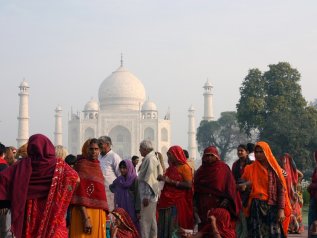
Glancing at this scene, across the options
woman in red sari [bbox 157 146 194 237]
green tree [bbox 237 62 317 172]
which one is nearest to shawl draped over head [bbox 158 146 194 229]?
woman in red sari [bbox 157 146 194 237]

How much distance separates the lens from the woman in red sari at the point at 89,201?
5.25 metres

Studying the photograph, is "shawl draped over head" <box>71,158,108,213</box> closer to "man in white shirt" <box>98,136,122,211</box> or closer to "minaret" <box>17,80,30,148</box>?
"man in white shirt" <box>98,136,122,211</box>

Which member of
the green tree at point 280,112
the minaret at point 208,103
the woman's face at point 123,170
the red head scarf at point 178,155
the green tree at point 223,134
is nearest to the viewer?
the red head scarf at point 178,155

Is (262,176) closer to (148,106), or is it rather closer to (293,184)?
(293,184)

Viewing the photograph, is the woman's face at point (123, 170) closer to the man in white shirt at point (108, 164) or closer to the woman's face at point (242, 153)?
the man in white shirt at point (108, 164)

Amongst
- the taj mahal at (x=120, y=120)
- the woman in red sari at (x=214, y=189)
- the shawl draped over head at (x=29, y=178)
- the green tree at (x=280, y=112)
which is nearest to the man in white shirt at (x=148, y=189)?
the woman in red sari at (x=214, y=189)

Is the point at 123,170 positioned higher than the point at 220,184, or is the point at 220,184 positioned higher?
the point at 123,170

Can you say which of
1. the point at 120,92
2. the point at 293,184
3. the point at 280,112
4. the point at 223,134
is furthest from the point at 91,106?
the point at 293,184

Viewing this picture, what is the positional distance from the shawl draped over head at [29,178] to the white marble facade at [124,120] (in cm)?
6099

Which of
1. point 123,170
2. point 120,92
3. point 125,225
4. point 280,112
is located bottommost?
point 125,225

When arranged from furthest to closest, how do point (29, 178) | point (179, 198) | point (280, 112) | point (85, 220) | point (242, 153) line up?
1. point (280, 112)
2. point (242, 153)
3. point (179, 198)
4. point (85, 220)
5. point (29, 178)

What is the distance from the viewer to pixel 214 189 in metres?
5.57

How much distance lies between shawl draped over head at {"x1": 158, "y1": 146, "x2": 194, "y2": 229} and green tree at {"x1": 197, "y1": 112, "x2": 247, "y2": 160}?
177 ft

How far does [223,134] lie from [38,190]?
2240 inches
